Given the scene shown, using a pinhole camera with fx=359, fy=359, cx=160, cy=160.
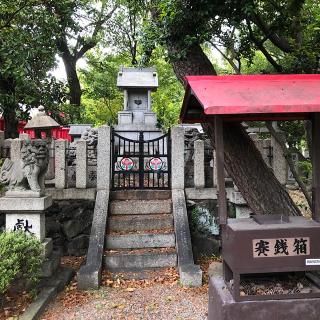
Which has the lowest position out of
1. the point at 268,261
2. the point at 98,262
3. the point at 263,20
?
the point at 98,262

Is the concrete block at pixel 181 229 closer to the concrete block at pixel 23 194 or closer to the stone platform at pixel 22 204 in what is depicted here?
the stone platform at pixel 22 204

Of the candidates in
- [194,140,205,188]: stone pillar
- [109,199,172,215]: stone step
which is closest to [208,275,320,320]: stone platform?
[109,199,172,215]: stone step

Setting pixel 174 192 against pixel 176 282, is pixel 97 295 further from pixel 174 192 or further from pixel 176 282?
pixel 174 192

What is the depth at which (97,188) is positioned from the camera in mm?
8398

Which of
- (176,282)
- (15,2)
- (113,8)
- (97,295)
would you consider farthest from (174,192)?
(113,8)

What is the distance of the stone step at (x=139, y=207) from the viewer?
26.5 feet

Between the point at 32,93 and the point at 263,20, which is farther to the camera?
the point at 32,93

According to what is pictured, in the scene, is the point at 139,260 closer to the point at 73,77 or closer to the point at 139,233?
the point at 139,233

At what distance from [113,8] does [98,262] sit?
17.5 metres

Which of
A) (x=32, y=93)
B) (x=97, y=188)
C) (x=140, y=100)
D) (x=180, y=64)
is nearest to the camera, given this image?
(x=180, y=64)

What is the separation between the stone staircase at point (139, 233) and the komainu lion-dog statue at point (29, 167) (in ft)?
6.28

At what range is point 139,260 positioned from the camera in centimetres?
686

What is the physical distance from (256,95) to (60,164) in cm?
562

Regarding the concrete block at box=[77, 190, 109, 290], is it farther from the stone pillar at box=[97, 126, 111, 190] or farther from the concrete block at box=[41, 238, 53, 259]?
the concrete block at box=[41, 238, 53, 259]
